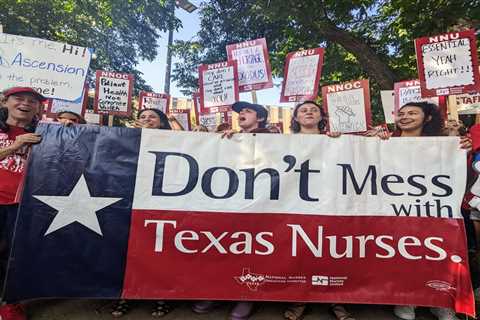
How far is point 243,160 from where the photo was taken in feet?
9.57

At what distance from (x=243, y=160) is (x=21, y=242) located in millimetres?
1855

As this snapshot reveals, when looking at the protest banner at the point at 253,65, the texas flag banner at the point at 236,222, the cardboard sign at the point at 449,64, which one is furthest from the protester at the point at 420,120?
the protest banner at the point at 253,65

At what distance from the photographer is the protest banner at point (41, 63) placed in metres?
3.92

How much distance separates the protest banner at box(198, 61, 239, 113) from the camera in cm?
494

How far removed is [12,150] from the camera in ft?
8.66

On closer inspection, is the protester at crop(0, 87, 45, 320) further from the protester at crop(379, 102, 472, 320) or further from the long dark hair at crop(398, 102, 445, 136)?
the long dark hair at crop(398, 102, 445, 136)

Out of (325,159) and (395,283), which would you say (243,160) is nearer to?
(325,159)

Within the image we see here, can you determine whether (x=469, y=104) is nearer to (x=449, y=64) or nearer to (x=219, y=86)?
(x=449, y=64)

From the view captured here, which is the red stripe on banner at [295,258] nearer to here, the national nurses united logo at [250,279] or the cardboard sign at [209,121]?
the national nurses united logo at [250,279]

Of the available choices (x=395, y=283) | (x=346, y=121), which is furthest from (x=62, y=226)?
(x=346, y=121)

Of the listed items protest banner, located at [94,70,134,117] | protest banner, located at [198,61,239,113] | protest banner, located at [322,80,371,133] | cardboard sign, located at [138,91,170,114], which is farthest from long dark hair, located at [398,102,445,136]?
cardboard sign, located at [138,91,170,114]

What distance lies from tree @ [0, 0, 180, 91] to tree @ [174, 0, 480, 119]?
354 cm

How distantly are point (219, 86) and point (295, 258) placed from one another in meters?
3.03

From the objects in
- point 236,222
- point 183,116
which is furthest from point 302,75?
point 183,116
